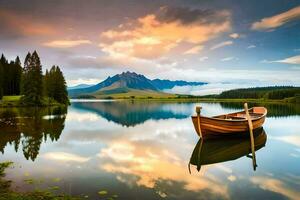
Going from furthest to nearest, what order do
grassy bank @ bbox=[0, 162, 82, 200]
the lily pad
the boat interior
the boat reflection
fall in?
the boat interior < the boat reflection < the lily pad < grassy bank @ bbox=[0, 162, 82, 200]

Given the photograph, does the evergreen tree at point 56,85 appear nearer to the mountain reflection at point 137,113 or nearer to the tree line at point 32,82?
the tree line at point 32,82

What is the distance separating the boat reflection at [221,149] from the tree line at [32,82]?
7083cm

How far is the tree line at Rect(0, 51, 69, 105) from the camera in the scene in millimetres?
85750

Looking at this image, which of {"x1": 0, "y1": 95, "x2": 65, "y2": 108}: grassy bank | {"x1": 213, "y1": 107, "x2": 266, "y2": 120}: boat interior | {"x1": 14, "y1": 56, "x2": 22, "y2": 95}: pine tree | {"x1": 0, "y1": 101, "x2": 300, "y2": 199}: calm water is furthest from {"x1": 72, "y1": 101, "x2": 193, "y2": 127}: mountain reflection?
{"x1": 14, "y1": 56, "x2": 22, "y2": 95}: pine tree

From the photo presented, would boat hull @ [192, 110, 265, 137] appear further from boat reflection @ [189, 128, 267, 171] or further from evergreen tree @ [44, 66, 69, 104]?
evergreen tree @ [44, 66, 69, 104]

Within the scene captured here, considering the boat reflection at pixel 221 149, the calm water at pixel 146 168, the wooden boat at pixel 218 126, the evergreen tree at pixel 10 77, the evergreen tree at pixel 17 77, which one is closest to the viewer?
the calm water at pixel 146 168

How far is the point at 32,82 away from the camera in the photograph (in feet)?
278

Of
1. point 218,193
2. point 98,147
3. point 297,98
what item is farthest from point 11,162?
point 297,98

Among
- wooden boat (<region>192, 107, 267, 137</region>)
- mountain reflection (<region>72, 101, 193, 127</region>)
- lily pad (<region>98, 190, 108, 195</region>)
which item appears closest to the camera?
lily pad (<region>98, 190, 108, 195</region>)

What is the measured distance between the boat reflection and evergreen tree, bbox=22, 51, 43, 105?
70163mm

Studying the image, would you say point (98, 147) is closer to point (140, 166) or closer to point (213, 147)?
point (140, 166)

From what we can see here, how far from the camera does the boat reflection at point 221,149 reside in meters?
20.2

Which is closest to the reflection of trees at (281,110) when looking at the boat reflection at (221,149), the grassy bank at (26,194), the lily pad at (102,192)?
the boat reflection at (221,149)

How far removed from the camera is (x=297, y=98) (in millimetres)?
162625
